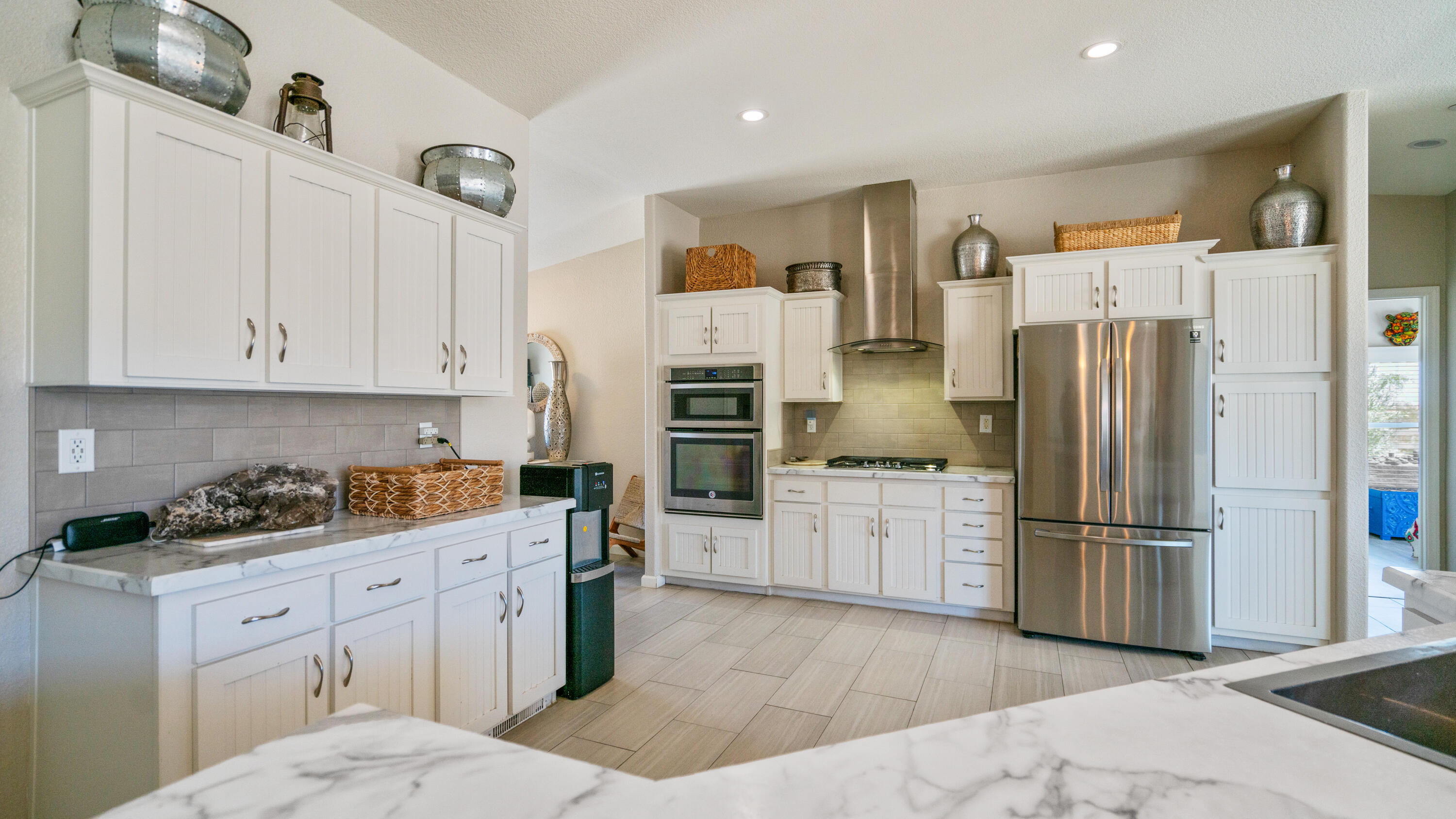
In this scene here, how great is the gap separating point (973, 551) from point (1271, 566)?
1.42 m

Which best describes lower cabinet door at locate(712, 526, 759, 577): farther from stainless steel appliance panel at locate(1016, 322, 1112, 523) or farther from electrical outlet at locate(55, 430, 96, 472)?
electrical outlet at locate(55, 430, 96, 472)

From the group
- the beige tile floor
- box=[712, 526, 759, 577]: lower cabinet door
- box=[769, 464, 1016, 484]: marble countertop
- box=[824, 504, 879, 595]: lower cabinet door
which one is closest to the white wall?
the beige tile floor

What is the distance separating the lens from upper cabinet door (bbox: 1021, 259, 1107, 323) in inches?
141

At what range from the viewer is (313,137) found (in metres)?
2.24

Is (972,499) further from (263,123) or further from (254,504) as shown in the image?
(263,123)

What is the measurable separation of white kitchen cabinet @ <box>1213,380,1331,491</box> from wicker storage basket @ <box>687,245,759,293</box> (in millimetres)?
2789

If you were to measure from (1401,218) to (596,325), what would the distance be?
5999 millimetres

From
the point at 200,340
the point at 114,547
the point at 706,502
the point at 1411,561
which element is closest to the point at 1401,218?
the point at 1411,561

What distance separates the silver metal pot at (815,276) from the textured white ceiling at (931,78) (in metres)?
0.60

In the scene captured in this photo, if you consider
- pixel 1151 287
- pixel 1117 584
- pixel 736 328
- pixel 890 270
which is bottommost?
pixel 1117 584

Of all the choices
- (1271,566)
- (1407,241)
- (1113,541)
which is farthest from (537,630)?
(1407,241)

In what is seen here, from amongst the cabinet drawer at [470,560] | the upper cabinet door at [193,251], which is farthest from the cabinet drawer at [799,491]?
the upper cabinet door at [193,251]

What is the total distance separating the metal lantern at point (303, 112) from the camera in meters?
2.20

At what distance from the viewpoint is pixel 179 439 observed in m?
2.03
